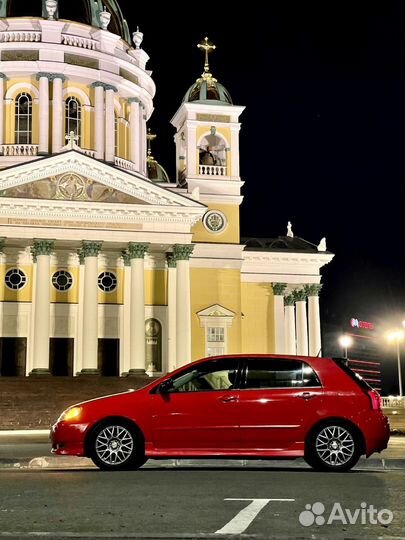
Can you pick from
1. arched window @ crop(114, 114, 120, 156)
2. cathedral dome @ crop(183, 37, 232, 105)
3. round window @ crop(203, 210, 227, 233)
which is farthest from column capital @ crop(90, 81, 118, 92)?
round window @ crop(203, 210, 227, 233)

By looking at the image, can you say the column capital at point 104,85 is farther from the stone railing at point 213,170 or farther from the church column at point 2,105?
the stone railing at point 213,170

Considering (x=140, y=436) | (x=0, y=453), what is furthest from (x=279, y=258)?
(x=140, y=436)

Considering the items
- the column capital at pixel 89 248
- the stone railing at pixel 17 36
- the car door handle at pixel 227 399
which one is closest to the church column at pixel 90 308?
the column capital at pixel 89 248

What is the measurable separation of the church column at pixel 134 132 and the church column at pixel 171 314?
32.2 feet

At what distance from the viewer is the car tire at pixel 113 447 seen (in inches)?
441

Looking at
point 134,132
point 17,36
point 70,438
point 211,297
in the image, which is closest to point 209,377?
point 70,438

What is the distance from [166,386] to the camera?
11.4 metres

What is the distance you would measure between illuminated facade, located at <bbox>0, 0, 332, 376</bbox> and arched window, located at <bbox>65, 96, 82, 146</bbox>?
0.21 feet

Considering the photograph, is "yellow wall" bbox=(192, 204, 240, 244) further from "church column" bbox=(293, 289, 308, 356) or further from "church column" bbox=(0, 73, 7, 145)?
"church column" bbox=(0, 73, 7, 145)

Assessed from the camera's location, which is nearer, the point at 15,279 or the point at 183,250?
the point at 183,250

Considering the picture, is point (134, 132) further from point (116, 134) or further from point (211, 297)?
point (211, 297)

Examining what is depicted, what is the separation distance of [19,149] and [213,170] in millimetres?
9583

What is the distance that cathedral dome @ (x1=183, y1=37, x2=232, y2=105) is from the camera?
45250 mm

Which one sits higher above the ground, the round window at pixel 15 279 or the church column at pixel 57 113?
the church column at pixel 57 113
